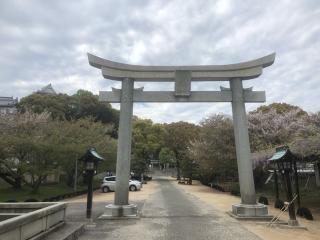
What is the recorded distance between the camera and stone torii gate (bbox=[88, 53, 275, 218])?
15547 mm

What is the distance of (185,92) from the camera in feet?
52.8

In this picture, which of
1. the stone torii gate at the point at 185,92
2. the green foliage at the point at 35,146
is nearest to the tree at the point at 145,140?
the green foliage at the point at 35,146

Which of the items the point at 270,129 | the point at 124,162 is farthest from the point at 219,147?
the point at 124,162

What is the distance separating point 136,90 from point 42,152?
11.1 m

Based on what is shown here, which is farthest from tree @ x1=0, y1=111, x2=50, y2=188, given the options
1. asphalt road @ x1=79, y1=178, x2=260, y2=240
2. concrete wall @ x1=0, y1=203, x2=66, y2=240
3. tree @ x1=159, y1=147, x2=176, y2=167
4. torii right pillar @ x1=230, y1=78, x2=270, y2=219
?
tree @ x1=159, y1=147, x2=176, y2=167

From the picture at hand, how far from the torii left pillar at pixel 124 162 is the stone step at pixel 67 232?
361 cm

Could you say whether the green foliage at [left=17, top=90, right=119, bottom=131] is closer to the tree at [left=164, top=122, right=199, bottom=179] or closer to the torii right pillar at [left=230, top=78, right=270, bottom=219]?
the tree at [left=164, top=122, right=199, bottom=179]

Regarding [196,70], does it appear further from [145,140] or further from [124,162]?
[145,140]

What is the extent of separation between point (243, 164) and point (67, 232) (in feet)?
28.9

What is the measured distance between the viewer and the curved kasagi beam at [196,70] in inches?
634

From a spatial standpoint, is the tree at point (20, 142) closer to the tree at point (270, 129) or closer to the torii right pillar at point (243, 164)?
the torii right pillar at point (243, 164)

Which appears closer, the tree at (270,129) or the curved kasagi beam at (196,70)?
the curved kasagi beam at (196,70)

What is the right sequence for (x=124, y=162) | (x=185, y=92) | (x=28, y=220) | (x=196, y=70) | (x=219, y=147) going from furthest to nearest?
1. (x=219, y=147)
2. (x=196, y=70)
3. (x=185, y=92)
4. (x=124, y=162)
5. (x=28, y=220)

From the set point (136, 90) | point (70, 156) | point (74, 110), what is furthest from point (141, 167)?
point (136, 90)
